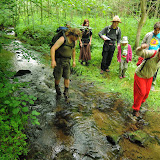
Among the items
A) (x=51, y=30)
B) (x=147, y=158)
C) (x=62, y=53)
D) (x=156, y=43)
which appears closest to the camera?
(x=147, y=158)

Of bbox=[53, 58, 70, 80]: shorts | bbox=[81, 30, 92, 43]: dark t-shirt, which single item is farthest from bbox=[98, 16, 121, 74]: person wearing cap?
bbox=[53, 58, 70, 80]: shorts

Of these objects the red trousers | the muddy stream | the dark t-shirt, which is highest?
the dark t-shirt

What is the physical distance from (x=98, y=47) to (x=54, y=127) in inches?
271

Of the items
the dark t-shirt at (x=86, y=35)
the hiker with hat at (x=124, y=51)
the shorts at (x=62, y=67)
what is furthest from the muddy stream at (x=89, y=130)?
the dark t-shirt at (x=86, y=35)

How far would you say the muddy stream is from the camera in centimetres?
245

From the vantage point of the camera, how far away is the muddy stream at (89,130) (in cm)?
245

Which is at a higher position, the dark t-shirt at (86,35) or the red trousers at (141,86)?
the dark t-shirt at (86,35)

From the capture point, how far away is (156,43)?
4.01 m

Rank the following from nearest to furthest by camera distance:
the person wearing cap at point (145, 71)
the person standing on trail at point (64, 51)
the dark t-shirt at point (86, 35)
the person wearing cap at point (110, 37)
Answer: the person wearing cap at point (145, 71)
the person standing on trail at point (64, 51)
the person wearing cap at point (110, 37)
the dark t-shirt at point (86, 35)

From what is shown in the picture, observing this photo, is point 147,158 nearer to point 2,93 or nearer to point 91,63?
point 2,93

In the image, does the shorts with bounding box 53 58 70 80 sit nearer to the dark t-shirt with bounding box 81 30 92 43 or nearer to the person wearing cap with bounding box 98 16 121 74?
the person wearing cap with bounding box 98 16 121 74

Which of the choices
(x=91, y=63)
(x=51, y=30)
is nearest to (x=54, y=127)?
(x=91, y=63)

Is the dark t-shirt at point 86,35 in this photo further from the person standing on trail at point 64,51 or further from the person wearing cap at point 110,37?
the person standing on trail at point 64,51

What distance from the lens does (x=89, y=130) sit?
9.79 ft
